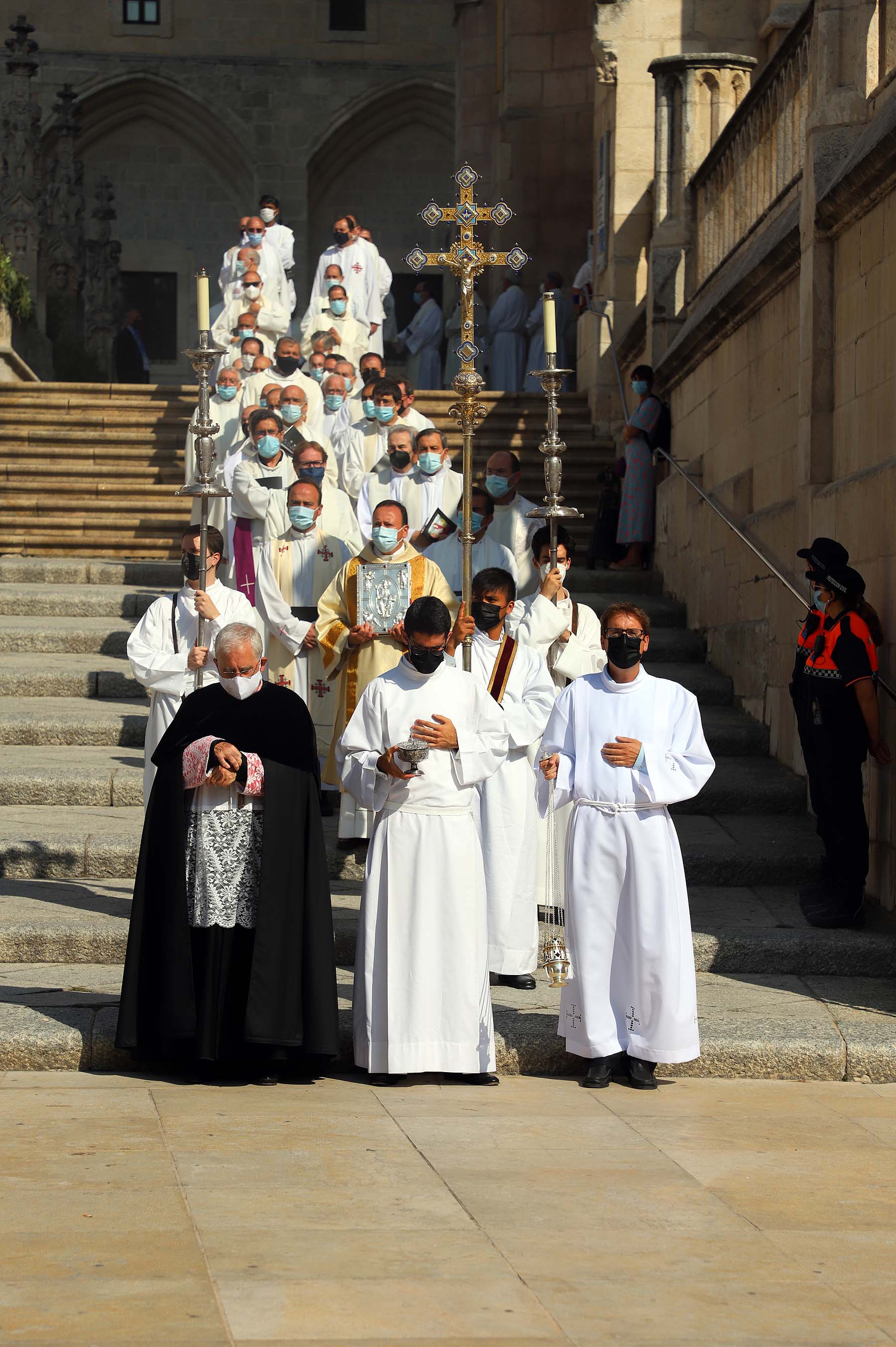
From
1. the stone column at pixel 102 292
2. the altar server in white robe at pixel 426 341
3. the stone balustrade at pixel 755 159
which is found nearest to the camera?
the stone balustrade at pixel 755 159

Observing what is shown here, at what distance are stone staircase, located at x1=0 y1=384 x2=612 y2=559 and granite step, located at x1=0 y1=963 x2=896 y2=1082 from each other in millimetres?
9403

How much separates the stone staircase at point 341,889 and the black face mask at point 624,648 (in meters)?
1.48

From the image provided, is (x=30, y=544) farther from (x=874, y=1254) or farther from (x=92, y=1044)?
(x=874, y=1254)

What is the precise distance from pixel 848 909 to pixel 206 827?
10.8 ft

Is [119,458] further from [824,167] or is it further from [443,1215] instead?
[443,1215]

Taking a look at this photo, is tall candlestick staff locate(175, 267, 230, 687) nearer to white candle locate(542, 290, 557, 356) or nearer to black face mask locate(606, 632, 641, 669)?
white candle locate(542, 290, 557, 356)

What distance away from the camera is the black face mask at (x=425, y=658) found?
693 cm

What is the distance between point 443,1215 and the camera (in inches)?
196

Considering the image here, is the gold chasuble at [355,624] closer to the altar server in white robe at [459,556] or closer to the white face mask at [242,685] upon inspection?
the altar server in white robe at [459,556]

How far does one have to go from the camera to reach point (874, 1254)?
15.5 ft

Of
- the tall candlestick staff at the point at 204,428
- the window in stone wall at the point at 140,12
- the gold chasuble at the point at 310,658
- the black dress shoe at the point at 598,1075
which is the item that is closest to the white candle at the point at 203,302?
the tall candlestick staff at the point at 204,428

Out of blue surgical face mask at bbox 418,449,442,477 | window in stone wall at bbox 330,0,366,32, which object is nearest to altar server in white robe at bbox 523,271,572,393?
blue surgical face mask at bbox 418,449,442,477

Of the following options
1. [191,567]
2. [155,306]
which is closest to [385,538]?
[191,567]

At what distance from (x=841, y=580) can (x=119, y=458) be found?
35.7 ft
